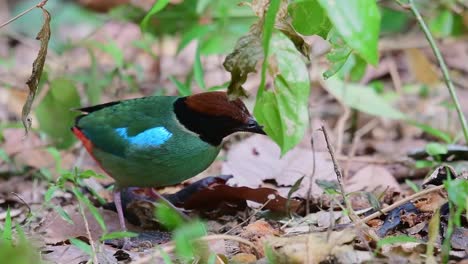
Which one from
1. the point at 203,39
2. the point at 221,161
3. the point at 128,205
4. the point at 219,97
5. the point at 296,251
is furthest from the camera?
the point at 203,39

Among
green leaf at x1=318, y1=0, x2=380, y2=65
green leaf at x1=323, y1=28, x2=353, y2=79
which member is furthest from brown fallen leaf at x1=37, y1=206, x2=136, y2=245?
green leaf at x1=318, y1=0, x2=380, y2=65

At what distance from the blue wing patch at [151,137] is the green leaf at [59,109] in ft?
4.12

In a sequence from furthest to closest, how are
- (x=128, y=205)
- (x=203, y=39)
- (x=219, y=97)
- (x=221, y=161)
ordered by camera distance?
(x=203, y=39) < (x=221, y=161) < (x=128, y=205) < (x=219, y=97)

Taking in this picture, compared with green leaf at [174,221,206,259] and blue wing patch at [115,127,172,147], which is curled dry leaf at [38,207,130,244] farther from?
green leaf at [174,221,206,259]

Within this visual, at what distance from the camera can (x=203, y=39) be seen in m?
5.88

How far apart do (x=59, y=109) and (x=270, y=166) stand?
136cm

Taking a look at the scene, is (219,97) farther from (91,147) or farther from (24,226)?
(24,226)

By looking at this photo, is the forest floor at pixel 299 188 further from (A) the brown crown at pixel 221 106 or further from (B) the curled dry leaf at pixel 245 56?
(B) the curled dry leaf at pixel 245 56

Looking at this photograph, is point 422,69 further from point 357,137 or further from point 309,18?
point 309,18

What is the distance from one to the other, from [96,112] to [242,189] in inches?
33.6

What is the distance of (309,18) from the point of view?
289cm

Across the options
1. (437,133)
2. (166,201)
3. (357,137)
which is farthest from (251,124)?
(357,137)

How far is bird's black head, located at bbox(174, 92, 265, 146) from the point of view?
3.72 m

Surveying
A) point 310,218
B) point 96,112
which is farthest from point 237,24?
point 310,218
